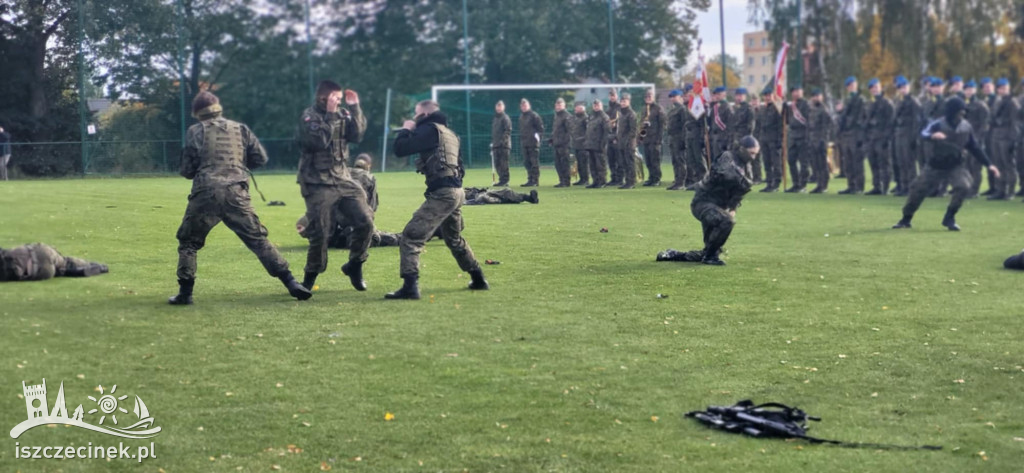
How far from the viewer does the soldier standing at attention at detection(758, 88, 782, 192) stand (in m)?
26.5

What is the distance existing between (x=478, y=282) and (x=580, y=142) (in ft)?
58.9

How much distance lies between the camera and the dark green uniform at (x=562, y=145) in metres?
29.0

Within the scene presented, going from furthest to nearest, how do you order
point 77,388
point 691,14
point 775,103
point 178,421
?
A: point 691,14
point 775,103
point 77,388
point 178,421

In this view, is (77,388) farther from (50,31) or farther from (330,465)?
(50,31)

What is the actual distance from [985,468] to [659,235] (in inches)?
424

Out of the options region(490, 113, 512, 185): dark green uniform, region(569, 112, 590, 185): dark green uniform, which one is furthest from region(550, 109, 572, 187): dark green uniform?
region(490, 113, 512, 185): dark green uniform

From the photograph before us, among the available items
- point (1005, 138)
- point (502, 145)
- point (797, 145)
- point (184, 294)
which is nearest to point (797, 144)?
point (797, 145)

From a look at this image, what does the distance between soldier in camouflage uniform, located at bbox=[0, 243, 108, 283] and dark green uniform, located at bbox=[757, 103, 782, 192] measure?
58.1 feet

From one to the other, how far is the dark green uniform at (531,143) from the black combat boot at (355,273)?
58.7 ft

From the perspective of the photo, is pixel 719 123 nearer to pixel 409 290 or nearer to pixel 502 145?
pixel 502 145

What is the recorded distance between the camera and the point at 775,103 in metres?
26.5

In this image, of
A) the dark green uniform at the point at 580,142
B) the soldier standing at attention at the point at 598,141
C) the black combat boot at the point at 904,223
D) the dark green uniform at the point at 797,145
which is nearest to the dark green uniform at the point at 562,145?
the dark green uniform at the point at 580,142

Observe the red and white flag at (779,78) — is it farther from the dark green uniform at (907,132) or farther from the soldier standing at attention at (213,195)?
the soldier standing at attention at (213,195)

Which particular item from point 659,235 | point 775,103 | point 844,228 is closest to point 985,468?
point 659,235
